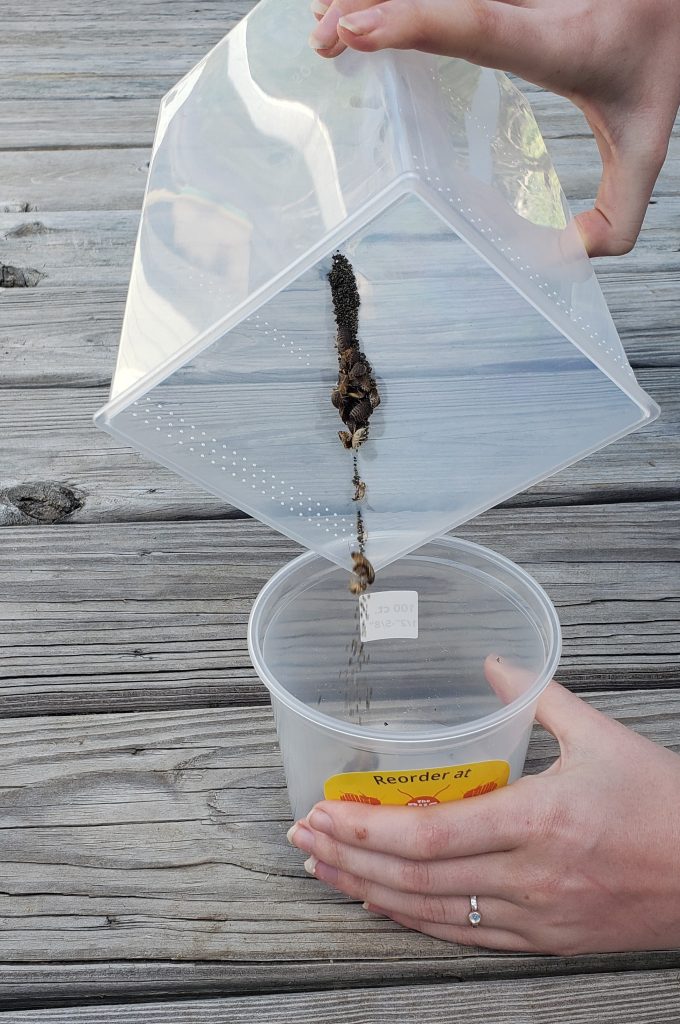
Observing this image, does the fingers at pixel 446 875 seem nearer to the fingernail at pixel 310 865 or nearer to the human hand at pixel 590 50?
the fingernail at pixel 310 865

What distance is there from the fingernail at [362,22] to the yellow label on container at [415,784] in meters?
0.41

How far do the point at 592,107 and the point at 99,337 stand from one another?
600mm

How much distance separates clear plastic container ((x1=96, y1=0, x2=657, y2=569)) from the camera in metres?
0.52

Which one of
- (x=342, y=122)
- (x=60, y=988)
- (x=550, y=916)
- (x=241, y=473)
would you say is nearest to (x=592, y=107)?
(x=342, y=122)

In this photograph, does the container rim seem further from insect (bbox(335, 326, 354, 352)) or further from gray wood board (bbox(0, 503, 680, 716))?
insect (bbox(335, 326, 354, 352))

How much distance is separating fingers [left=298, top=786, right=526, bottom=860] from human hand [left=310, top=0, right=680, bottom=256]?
0.42 m

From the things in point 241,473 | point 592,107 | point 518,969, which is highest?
point 592,107

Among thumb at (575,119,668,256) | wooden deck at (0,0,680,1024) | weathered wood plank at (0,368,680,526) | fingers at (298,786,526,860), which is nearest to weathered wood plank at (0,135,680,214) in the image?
wooden deck at (0,0,680,1024)

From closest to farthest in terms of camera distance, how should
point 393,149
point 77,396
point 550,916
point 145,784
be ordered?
point 393,149
point 550,916
point 145,784
point 77,396

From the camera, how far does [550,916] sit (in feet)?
2.00

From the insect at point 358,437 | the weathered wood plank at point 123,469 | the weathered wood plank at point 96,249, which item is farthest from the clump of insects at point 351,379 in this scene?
the weathered wood plank at point 96,249

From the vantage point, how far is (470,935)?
62 centimetres

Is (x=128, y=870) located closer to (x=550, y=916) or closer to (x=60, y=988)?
(x=60, y=988)

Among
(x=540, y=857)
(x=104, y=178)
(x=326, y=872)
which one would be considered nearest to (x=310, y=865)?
(x=326, y=872)
